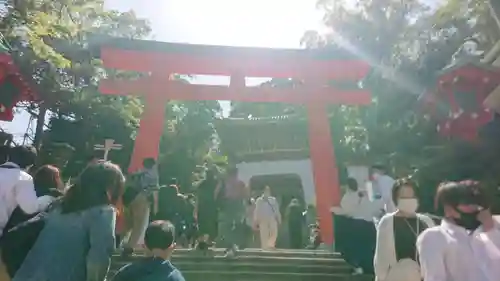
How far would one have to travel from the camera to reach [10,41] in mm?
8273

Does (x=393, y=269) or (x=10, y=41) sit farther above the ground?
(x=10, y=41)

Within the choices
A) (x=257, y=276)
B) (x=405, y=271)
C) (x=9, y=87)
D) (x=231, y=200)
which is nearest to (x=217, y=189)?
(x=231, y=200)

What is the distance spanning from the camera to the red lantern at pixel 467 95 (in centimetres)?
743

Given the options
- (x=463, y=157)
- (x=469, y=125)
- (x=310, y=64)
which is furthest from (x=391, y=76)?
(x=469, y=125)

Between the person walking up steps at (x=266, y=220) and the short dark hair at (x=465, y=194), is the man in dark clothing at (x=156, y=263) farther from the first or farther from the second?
the person walking up steps at (x=266, y=220)

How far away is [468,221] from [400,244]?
96 centimetres

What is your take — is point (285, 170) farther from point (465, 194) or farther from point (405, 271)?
point (465, 194)

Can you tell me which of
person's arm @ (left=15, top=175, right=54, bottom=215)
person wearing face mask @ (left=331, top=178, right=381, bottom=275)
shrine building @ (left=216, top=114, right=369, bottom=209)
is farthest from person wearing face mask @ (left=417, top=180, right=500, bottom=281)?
shrine building @ (left=216, top=114, right=369, bottom=209)

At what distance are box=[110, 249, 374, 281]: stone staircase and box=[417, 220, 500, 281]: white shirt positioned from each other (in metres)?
4.63

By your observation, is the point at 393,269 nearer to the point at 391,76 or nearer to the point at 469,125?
the point at 469,125

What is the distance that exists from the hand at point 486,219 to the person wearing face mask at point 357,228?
172 inches

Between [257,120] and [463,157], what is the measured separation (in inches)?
558

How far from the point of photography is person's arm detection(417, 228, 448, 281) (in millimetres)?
2699

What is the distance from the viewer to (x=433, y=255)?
272 centimetres
